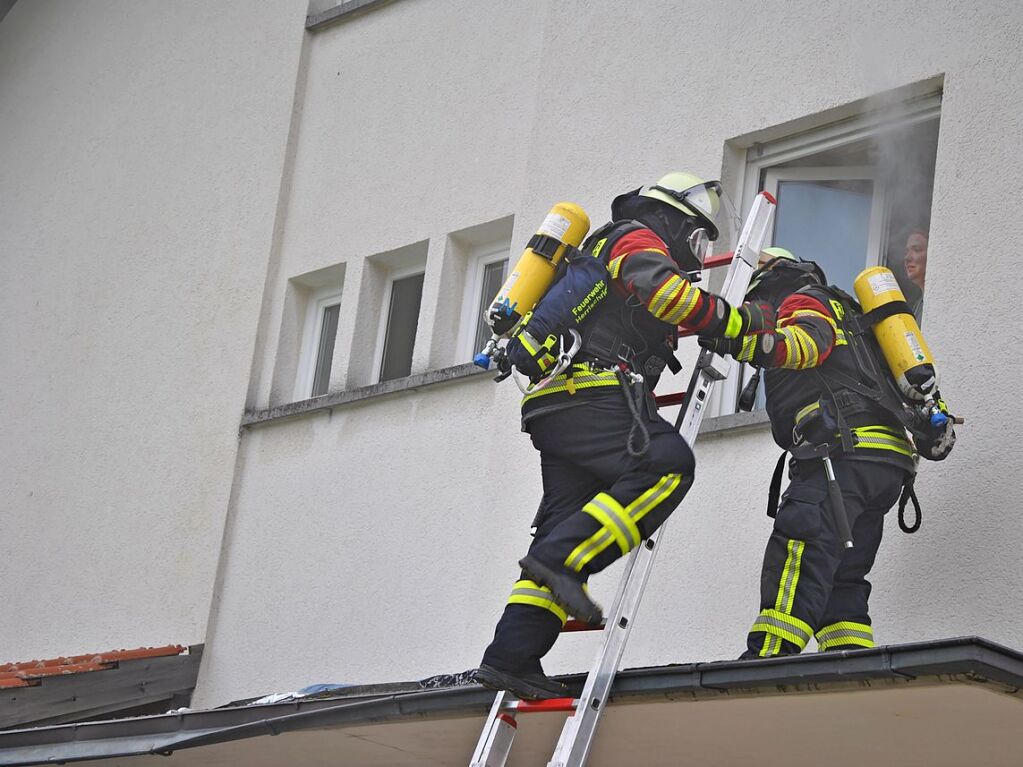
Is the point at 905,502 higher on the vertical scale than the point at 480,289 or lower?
lower

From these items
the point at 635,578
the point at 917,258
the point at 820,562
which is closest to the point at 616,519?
the point at 635,578

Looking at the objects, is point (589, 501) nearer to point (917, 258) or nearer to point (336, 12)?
point (917, 258)

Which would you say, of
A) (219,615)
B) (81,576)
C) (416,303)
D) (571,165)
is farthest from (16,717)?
(571,165)

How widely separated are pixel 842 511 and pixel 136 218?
7548mm

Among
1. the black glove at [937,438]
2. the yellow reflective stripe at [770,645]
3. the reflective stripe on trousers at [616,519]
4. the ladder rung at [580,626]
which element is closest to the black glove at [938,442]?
the black glove at [937,438]

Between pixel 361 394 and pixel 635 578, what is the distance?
Result: 445cm

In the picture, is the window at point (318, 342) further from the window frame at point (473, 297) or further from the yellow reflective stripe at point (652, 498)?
the yellow reflective stripe at point (652, 498)

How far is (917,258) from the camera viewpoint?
26.7 ft

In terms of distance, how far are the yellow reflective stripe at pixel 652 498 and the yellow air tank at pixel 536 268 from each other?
824 mm

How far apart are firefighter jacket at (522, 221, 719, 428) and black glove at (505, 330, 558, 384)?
3 cm

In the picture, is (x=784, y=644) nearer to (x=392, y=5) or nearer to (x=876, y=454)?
(x=876, y=454)

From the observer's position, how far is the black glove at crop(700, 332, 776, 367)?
636 cm

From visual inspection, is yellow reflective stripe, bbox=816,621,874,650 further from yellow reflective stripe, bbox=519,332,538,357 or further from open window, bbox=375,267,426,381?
open window, bbox=375,267,426,381

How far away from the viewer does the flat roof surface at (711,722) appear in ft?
17.3
